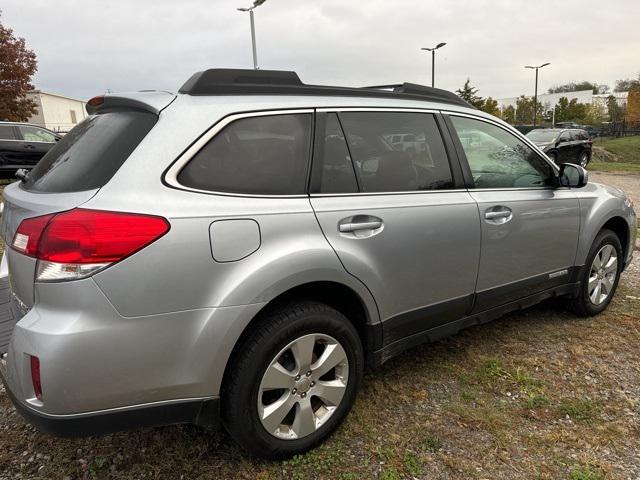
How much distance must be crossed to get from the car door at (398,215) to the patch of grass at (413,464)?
1.95ft

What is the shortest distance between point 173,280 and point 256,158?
662 millimetres

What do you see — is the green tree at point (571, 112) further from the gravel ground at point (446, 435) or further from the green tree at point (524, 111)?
the gravel ground at point (446, 435)

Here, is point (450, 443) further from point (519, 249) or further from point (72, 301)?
point (72, 301)

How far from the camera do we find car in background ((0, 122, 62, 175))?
1248 cm

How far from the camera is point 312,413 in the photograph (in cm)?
230

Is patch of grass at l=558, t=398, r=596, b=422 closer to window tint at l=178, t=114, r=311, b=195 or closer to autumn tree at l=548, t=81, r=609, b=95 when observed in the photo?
window tint at l=178, t=114, r=311, b=195

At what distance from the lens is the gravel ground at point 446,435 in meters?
2.25

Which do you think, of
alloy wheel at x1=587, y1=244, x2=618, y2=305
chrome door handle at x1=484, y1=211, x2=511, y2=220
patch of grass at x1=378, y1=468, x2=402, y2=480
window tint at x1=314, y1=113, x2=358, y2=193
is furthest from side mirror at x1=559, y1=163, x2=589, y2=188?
A: patch of grass at x1=378, y1=468, x2=402, y2=480

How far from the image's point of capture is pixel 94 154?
77.9 inches

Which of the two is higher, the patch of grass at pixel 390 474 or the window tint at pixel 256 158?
the window tint at pixel 256 158

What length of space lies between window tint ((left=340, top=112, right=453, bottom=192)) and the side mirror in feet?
3.93

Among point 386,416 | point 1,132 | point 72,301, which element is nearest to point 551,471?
point 386,416


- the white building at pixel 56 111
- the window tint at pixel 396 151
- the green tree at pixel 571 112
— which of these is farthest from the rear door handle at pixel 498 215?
the green tree at pixel 571 112

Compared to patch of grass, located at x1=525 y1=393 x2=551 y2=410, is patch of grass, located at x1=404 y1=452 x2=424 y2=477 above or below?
above
